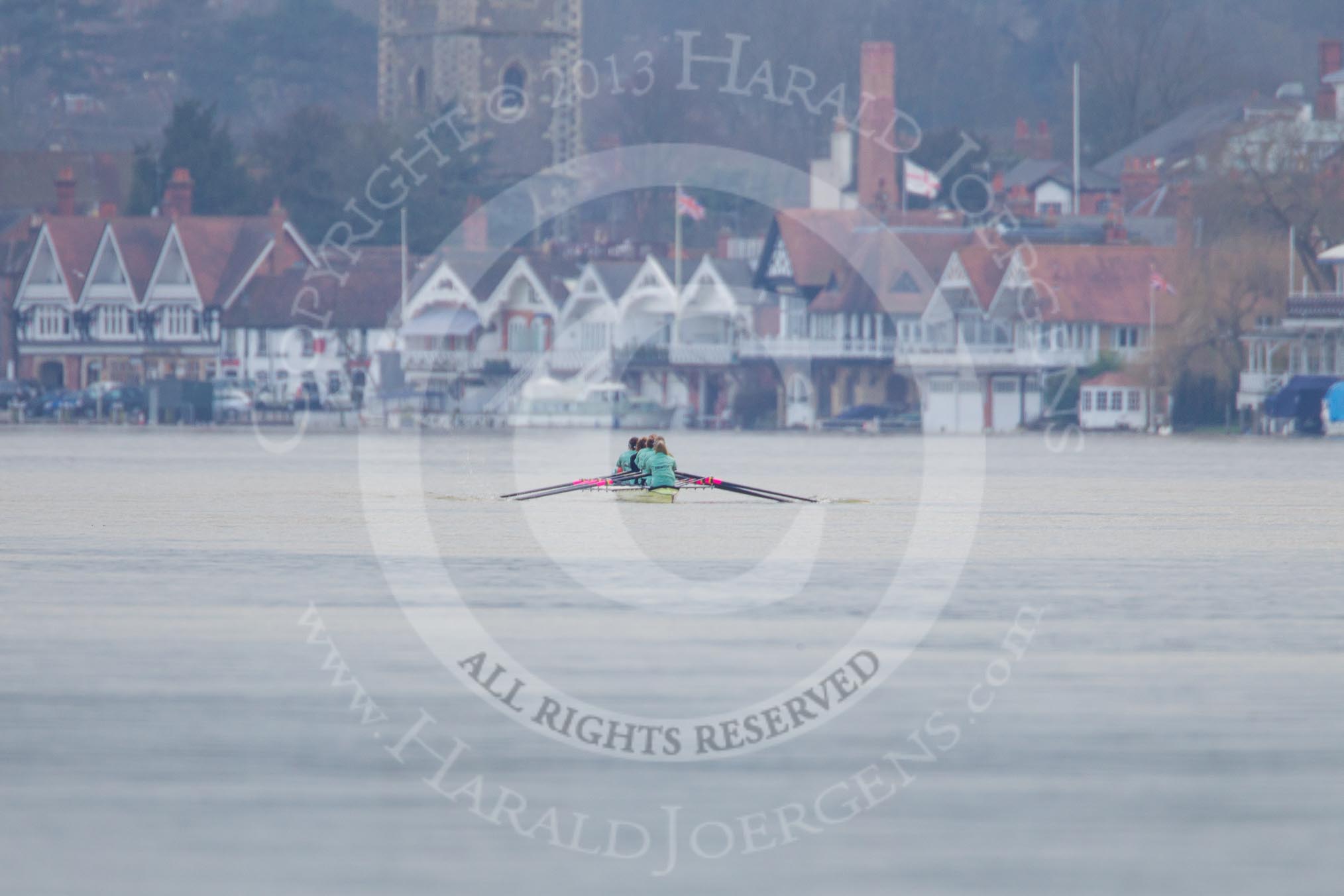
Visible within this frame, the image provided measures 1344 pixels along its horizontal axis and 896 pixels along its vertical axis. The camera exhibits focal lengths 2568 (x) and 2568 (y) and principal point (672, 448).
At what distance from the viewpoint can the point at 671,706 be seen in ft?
68.0

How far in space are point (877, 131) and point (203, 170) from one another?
36.9m

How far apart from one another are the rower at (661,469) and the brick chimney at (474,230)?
309ft

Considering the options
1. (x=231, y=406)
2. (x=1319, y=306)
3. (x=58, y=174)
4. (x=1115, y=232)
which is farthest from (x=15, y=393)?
(x=1319, y=306)

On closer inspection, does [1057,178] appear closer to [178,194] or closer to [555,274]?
[555,274]

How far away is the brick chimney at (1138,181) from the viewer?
136125 mm

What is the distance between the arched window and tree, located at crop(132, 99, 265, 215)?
31.0 meters

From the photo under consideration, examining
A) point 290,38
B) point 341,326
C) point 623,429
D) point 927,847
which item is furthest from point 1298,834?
point 290,38

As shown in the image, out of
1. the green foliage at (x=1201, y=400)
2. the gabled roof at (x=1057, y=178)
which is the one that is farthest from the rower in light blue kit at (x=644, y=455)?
the gabled roof at (x=1057, y=178)

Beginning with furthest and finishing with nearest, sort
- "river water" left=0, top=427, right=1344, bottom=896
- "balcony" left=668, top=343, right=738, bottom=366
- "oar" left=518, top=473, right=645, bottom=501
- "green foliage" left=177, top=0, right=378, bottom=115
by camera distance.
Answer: "green foliage" left=177, top=0, right=378, bottom=115 → "balcony" left=668, top=343, right=738, bottom=366 → "oar" left=518, top=473, right=645, bottom=501 → "river water" left=0, top=427, right=1344, bottom=896

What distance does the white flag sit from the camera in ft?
411

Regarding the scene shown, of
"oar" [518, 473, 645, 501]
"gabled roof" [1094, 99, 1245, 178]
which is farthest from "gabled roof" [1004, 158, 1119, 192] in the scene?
"oar" [518, 473, 645, 501]

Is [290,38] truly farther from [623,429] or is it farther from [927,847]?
[927,847]

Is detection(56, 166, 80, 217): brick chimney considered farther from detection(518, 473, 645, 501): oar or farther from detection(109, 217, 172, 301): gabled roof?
detection(518, 473, 645, 501): oar

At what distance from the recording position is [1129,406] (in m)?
105
